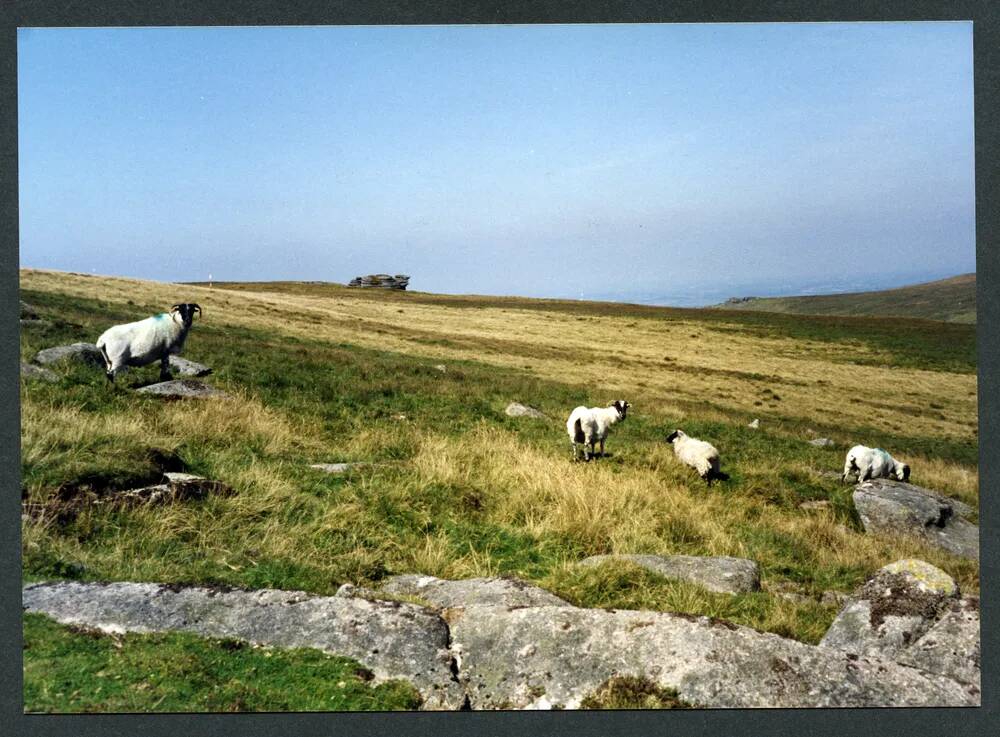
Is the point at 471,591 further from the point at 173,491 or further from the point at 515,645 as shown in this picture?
the point at 173,491

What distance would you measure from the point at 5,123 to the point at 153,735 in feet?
17.7

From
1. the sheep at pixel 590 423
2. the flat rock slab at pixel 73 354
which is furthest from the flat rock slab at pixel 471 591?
the flat rock slab at pixel 73 354

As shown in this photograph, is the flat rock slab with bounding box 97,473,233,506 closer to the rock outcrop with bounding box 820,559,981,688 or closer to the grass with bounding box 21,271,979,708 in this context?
the grass with bounding box 21,271,979,708

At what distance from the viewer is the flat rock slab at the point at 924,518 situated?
20.1 ft

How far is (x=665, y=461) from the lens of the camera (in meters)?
8.03

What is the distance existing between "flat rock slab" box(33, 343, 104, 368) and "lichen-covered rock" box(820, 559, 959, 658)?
24.0 feet

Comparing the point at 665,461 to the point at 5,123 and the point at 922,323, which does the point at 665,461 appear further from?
the point at 5,123

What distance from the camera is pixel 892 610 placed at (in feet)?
16.7

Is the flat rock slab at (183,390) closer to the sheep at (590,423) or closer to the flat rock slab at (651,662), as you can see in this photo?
the sheep at (590,423)

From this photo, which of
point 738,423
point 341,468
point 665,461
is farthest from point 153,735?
point 738,423

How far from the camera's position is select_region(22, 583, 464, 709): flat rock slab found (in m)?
4.44

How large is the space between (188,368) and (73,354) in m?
1.44

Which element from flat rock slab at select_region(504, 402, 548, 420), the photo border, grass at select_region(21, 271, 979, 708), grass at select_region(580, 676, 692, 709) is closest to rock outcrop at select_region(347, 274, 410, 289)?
grass at select_region(21, 271, 979, 708)

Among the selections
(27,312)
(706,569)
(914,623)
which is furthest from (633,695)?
(27,312)
